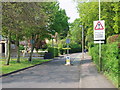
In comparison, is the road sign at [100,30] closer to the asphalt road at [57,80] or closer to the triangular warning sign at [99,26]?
the triangular warning sign at [99,26]

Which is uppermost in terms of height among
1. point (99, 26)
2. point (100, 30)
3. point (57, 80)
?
point (99, 26)

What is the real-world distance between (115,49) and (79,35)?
59628 mm

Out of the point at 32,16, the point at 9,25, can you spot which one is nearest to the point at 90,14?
the point at 32,16

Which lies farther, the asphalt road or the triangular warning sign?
the triangular warning sign

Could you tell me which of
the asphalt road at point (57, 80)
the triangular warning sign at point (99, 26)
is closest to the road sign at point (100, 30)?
the triangular warning sign at point (99, 26)

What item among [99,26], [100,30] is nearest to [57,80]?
[100,30]

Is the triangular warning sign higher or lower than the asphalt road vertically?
higher

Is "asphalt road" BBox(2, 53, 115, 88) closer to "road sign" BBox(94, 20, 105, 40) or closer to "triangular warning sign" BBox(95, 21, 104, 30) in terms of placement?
"road sign" BBox(94, 20, 105, 40)

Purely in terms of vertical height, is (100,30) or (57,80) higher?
(100,30)

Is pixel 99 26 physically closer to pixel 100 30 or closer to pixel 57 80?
pixel 100 30

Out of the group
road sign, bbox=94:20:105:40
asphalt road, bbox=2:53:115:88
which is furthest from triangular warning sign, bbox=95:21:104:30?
asphalt road, bbox=2:53:115:88

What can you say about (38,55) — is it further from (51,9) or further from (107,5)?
(107,5)

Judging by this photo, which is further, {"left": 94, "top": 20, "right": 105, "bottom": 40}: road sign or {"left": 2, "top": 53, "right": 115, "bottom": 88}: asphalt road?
{"left": 94, "top": 20, "right": 105, "bottom": 40}: road sign

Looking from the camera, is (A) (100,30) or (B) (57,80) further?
(A) (100,30)
